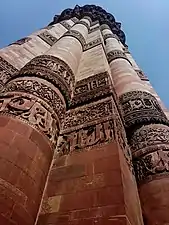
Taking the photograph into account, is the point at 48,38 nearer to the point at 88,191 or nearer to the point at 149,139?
the point at 149,139

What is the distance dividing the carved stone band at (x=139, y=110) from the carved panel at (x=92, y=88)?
2.50 ft

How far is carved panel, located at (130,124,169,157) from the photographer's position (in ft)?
14.6

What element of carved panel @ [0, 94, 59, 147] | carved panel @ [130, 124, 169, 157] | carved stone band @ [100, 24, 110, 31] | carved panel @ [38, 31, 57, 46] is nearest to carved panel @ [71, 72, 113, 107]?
carved panel @ [130, 124, 169, 157]

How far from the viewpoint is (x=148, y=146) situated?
450cm

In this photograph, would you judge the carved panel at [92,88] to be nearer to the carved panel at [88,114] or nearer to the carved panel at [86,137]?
the carved panel at [88,114]

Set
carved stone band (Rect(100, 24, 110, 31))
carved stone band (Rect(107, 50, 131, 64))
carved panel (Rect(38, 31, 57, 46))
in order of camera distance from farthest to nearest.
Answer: carved stone band (Rect(100, 24, 110, 31)) → carved panel (Rect(38, 31, 57, 46)) → carved stone band (Rect(107, 50, 131, 64))

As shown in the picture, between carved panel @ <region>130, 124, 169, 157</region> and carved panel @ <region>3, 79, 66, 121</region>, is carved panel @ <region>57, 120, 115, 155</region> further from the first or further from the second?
carved panel @ <region>130, 124, 169, 157</region>

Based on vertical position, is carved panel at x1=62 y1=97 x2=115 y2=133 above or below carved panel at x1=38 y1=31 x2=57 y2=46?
below

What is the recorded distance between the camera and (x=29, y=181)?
2.88 meters

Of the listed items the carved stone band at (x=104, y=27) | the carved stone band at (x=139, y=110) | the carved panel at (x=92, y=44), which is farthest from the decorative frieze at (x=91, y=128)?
the carved stone band at (x=104, y=27)

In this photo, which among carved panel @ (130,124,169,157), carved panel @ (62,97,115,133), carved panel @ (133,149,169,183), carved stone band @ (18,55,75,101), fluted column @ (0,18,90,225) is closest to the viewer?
fluted column @ (0,18,90,225)

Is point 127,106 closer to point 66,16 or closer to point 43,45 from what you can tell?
point 43,45

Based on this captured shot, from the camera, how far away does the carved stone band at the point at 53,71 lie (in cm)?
477

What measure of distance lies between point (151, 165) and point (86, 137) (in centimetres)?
114
